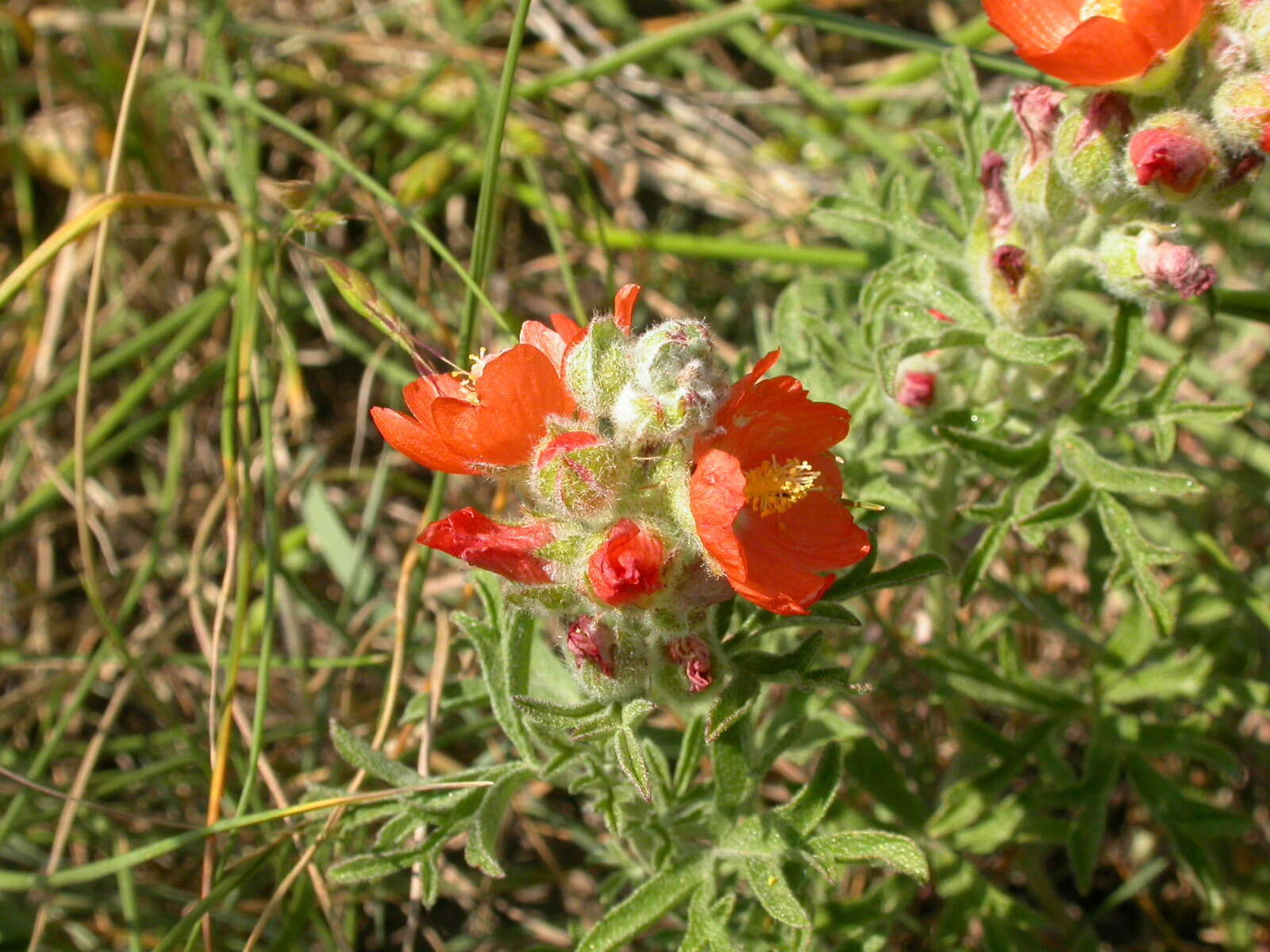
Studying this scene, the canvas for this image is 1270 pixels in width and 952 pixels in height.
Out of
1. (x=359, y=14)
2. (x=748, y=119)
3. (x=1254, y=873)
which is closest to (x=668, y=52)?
(x=748, y=119)

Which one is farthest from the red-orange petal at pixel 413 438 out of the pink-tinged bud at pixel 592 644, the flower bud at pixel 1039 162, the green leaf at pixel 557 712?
the flower bud at pixel 1039 162

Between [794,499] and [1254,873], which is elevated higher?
[794,499]

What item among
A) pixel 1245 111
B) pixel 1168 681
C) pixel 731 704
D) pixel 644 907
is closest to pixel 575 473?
pixel 731 704

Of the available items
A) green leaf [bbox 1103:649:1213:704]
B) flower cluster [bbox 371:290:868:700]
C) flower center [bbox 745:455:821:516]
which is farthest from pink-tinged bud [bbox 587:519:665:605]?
green leaf [bbox 1103:649:1213:704]

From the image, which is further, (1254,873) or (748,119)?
(748,119)

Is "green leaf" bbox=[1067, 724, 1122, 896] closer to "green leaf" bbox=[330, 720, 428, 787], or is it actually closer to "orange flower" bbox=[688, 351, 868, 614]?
"orange flower" bbox=[688, 351, 868, 614]

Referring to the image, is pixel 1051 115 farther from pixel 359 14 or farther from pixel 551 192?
pixel 359 14

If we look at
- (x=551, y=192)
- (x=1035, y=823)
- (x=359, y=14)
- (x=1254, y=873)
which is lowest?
(x=1254, y=873)

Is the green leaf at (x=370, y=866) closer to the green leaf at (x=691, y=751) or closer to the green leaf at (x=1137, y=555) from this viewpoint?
the green leaf at (x=691, y=751)
